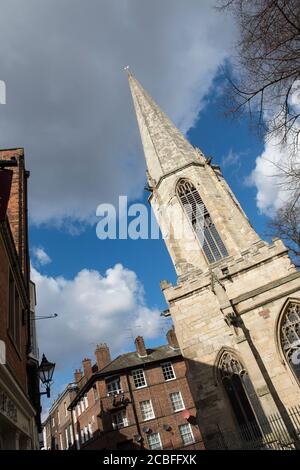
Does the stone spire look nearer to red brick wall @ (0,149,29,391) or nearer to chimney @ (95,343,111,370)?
red brick wall @ (0,149,29,391)

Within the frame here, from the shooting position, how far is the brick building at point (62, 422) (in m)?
38.4

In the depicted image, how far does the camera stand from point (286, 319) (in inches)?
514

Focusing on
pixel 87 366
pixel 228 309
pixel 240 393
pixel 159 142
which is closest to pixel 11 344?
pixel 228 309

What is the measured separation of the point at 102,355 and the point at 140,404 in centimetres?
688

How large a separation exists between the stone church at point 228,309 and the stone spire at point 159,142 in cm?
78

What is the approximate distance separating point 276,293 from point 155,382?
18761mm

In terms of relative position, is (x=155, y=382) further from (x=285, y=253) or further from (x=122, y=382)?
(x=285, y=253)

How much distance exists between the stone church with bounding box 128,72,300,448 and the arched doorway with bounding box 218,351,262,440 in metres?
0.04

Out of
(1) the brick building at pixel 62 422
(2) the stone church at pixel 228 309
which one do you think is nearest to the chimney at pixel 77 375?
(1) the brick building at pixel 62 422

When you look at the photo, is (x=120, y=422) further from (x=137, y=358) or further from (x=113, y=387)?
(x=137, y=358)

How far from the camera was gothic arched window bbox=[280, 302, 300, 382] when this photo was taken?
12.4 metres

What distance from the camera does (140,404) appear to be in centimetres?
2670

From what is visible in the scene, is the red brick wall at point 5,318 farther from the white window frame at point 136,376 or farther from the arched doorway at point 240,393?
the white window frame at point 136,376
